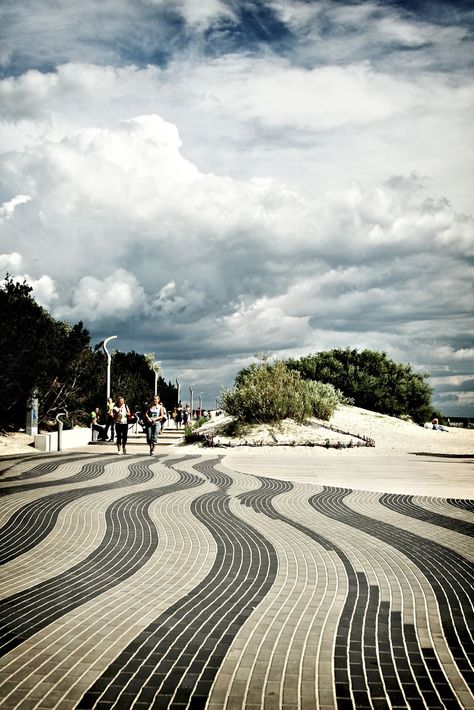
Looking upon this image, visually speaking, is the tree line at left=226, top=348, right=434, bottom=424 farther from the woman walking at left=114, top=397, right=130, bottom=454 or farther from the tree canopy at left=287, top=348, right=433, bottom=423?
the woman walking at left=114, top=397, right=130, bottom=454

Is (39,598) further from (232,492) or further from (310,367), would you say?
(310,367)

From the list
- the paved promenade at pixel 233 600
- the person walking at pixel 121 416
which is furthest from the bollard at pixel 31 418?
the paved promenade at pixel 233 600

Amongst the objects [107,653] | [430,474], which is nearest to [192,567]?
[107,653]

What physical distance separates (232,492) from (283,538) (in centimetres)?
393

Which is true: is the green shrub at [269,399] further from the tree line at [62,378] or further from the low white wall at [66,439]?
the low white wall at [66,439]

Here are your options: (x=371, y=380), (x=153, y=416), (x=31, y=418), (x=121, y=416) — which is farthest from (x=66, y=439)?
(x=371, y=380)

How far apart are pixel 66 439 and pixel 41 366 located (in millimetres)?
3165

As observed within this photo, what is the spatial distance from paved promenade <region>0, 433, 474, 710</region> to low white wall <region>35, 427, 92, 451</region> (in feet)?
36.7

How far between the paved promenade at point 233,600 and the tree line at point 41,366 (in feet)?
35.3

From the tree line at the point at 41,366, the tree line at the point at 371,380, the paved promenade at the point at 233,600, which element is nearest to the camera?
the paved promenade at the point at 233,600

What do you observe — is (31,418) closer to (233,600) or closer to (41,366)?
(41,366)

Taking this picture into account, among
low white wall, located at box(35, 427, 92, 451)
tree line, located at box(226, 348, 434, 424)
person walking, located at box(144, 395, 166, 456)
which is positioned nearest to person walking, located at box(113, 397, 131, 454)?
person walking, located at box(144, 395, 166, 456)

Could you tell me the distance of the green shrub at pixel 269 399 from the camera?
25438 mm

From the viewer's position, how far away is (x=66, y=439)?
24031mm
